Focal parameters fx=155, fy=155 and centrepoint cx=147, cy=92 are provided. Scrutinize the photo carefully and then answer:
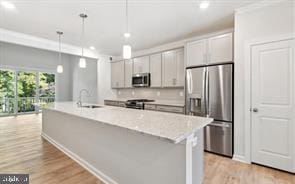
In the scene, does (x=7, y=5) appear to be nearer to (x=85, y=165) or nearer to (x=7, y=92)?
(x=85, y=165)

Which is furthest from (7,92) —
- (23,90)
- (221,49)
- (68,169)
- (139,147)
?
Result: (221,49)

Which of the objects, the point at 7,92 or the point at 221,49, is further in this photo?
the point at 7,92

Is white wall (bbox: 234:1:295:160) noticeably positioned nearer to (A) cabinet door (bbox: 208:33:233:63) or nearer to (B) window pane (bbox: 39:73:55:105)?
(A) cabinet door (bbox: 208:33:233:63)

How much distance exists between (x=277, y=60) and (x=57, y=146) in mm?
4305

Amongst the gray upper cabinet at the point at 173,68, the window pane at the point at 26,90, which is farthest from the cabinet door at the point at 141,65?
the window pane at the point at 26,90

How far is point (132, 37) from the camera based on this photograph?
13.6ft

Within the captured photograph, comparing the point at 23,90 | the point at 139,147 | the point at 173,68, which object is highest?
the point at 173,68

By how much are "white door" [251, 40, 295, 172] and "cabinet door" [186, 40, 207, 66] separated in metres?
0.93

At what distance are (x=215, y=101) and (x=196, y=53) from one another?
44.9 inches

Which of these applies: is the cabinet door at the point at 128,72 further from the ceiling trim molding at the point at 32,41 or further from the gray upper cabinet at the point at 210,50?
the gray upper cabinet at the point at 210,50

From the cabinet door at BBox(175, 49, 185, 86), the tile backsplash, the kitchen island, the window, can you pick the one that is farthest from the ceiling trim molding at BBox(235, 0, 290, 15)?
the window

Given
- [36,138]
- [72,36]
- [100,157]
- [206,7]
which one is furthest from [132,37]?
[36,138]

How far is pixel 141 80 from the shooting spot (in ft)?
16.1

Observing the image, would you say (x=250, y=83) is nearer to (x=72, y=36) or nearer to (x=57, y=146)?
(x=57, y=146)
